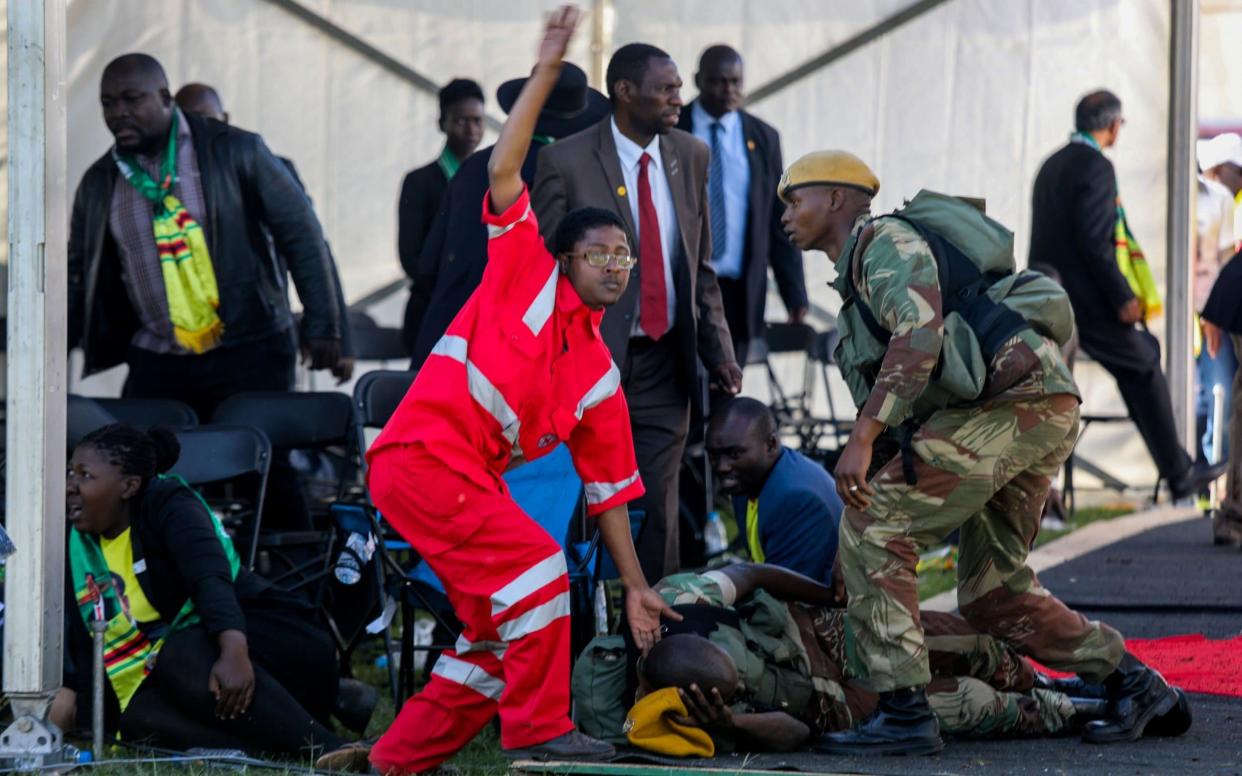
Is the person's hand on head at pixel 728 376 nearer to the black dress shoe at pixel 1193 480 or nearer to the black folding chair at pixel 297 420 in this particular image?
the black folding chair at pixel 297 420

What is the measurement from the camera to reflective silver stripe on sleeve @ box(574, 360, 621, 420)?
4715mm

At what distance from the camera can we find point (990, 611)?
5078 millimetres

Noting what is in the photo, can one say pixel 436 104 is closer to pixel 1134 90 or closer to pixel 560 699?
pixel 1134 90

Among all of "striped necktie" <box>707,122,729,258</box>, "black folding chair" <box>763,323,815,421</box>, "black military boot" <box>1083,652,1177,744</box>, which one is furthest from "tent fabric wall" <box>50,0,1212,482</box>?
"black military boot" <box>1083,652,1177,744</box>

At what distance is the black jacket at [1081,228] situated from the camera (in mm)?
9945

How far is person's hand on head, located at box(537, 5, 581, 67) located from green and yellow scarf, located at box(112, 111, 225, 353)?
298 centimetres

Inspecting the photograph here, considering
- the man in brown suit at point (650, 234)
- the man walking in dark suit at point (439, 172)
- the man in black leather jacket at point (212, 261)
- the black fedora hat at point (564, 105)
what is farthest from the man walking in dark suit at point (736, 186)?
the man in black leather jacket at point (212, 261)

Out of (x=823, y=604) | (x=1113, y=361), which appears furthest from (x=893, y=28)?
(x=823, y=604)

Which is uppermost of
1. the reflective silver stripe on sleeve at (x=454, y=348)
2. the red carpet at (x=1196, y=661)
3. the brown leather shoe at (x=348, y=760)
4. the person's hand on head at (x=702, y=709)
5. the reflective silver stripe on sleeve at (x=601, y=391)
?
the reflective silver stripe on sleeve at (x=454, y=348)

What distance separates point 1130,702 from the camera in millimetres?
5062

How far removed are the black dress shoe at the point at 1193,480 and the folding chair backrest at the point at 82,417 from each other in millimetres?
6213

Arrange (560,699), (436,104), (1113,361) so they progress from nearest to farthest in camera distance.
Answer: (560,699), (1113,361), (436,104)

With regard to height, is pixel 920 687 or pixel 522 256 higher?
Answer: pixel 522 256

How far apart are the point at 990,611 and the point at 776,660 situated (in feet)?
1.94
